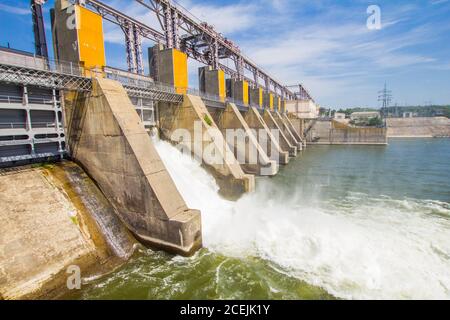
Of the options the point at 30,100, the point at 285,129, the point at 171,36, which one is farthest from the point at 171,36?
the point at 285,129

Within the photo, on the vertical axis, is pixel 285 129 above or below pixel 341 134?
above

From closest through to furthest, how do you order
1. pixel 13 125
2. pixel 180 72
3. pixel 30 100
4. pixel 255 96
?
pixel 13 125 → pixel 30 100 → pixel 180 72 → pixel 255 96

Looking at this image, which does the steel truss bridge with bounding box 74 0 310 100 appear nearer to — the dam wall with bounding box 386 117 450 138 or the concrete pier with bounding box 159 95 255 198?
the concrete pier with bounding box 159 95 255 198

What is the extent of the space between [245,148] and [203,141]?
6.68 meters

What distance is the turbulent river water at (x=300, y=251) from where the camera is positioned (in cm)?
655

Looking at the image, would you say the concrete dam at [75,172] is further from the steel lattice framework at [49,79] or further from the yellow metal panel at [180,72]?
the yellow metal panel at [180,72]

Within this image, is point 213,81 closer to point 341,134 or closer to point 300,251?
point 300,251

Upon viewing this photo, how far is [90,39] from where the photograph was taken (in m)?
11.3

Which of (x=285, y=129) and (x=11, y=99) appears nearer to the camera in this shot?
(x=11, y=99)

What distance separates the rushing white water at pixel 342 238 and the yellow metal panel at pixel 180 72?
5.68m

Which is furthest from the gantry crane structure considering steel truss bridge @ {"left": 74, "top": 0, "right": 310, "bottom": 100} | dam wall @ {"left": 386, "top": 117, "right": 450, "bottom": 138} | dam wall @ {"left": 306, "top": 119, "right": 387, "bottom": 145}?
dam wall @ {"left": 386, "top": 117, "right": 450, "bottom": 138}

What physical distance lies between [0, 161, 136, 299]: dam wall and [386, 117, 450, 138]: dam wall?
313ft

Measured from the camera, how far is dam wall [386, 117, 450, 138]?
73.5 meters
